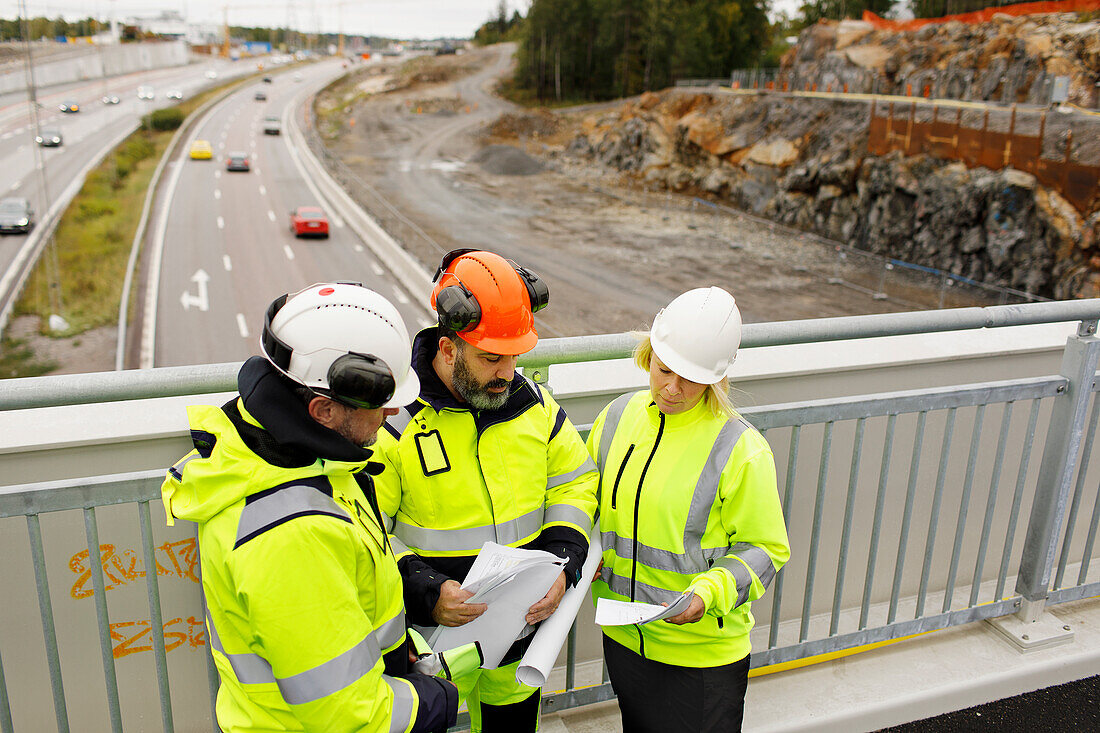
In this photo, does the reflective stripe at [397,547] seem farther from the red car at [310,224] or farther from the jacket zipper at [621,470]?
the red car at [310,224]

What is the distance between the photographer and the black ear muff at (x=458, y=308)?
7.54 ft

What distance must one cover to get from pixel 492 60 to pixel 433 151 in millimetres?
47775

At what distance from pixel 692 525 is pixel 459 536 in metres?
0.71

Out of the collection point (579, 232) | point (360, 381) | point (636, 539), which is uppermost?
point (360, 381)

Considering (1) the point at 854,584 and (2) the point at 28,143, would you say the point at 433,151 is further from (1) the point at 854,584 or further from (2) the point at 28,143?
(1) the point at 854,584

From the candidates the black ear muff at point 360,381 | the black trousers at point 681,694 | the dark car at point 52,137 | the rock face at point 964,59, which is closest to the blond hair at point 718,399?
the black trousers at point 681,694

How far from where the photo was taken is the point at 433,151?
65.8 m

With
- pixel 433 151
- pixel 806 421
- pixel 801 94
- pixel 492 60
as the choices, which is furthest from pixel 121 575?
pixel 492 60

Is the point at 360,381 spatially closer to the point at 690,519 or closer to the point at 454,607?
the point at 454,607

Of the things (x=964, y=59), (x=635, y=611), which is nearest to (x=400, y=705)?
(x=635, y=611)

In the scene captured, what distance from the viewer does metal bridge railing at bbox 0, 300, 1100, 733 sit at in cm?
225

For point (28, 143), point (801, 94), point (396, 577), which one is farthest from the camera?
point (801, 94)

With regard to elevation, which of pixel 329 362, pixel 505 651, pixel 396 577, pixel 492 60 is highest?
pixel 492 60

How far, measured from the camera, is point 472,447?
7.88 feet
